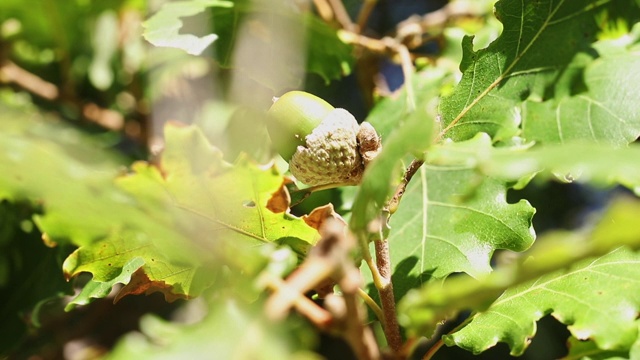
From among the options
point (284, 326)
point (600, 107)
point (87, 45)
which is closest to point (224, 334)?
point (284, 326)

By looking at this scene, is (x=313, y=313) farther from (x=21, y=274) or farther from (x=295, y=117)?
(x=21, y=274)

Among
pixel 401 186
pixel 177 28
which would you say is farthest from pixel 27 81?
pixel 401 186

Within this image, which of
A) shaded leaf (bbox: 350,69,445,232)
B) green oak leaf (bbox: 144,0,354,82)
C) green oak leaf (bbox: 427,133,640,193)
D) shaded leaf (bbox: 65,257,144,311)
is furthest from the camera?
green oak leaf (bbox: 144,0,354,82)

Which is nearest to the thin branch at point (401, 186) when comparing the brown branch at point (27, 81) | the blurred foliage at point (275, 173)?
the blurred foliage at point (275, 173)

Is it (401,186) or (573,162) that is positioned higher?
(573,162)

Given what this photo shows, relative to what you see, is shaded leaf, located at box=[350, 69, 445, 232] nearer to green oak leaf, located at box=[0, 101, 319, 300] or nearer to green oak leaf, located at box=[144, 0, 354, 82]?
green oak leaf, located at box=[0, 101, 319, 300]

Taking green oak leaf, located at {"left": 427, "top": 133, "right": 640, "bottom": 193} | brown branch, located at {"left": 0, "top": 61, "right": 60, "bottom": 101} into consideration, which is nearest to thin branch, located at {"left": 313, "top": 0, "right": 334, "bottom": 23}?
brown branch, located at {"left": 0, "top": 61, "right": 60, "bottom": 101}

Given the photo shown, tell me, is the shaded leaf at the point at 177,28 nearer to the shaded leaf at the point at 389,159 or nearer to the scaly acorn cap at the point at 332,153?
the scaly acorn cap at the point at 332,153

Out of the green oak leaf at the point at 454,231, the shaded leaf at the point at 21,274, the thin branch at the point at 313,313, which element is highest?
the thin branch at the point at 313,313
